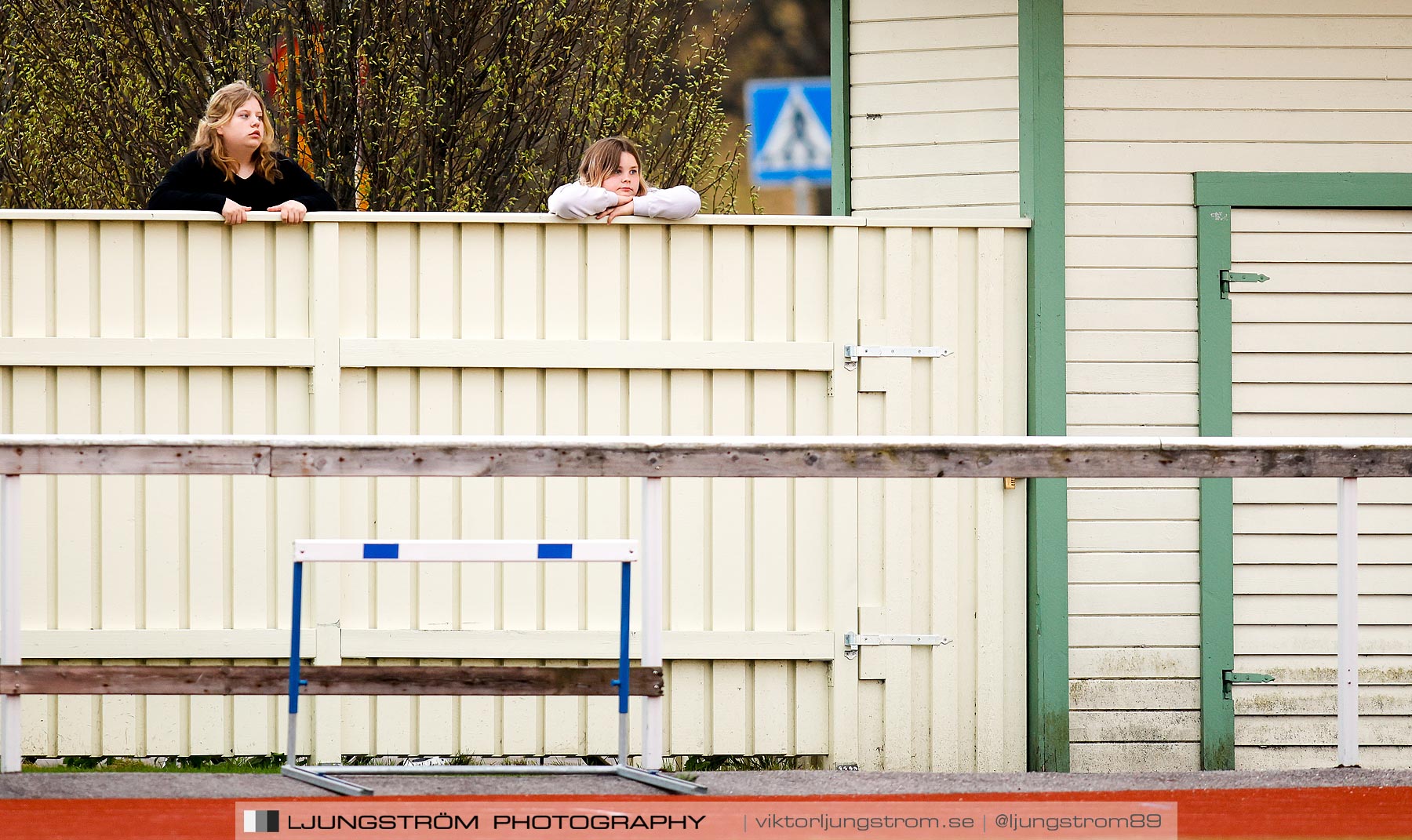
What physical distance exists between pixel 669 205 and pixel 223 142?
5.48ft

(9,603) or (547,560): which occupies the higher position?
(547,560)

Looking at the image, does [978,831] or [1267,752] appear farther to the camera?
[1267,752]

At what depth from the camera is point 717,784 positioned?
411 cm

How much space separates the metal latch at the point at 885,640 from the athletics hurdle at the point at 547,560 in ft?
4.84

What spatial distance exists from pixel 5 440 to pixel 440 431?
1.61 meters

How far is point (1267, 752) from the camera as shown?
228 inches

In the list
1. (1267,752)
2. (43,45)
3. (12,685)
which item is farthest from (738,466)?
(43,45)

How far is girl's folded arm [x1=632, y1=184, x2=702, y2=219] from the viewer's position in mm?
5359

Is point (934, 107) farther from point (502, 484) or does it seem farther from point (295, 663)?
point (295, 663)

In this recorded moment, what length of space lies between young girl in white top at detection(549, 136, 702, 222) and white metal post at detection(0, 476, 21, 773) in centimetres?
203

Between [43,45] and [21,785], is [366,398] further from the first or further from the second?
[43,45]

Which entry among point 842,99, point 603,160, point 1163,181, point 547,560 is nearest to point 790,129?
point 842,99

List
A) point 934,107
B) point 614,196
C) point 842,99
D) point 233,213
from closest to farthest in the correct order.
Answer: point 233,213 < point 614,196 < point 934,107 < point 842,99

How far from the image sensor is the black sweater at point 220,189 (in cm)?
540
